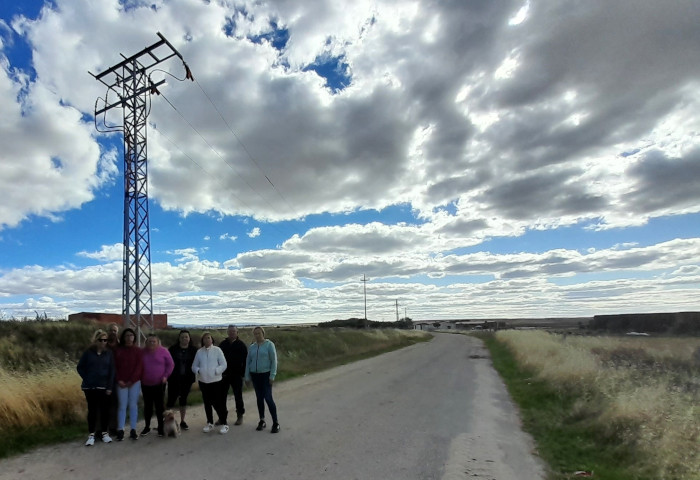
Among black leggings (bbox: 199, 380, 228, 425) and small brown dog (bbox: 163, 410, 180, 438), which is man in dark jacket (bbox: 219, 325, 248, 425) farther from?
small brown dog (bbox: 163, 410, 180, 438)

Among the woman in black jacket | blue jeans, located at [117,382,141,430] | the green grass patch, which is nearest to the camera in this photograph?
the green grass patch

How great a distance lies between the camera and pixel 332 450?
705cm

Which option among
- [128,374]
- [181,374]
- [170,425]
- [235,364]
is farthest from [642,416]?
[128,374]

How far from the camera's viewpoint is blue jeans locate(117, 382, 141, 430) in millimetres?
7731

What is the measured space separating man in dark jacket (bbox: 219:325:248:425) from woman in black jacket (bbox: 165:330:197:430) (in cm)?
65

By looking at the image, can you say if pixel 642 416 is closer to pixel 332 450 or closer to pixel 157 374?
pixel 332 450

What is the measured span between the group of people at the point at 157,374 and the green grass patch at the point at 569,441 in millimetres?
4600

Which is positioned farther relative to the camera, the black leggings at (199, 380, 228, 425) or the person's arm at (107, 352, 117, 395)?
the black leggings at (199, 380, 228, 425)

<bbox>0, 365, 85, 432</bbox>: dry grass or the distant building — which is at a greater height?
the distant building

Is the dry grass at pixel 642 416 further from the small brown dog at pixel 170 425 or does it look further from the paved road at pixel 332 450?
the small brown dog at pixel 170 425

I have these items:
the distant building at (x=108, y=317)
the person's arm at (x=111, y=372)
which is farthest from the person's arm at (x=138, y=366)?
the distant building at (x=108, y=317)

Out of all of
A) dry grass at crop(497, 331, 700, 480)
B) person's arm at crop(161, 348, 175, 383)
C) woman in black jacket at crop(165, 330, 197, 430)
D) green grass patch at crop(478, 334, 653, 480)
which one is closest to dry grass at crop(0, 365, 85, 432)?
woman in black jacket at crop(165, 330, 197, 430)

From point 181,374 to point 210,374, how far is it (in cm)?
65

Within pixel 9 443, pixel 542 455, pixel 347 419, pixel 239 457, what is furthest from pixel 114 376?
pixel 542 455
